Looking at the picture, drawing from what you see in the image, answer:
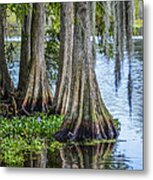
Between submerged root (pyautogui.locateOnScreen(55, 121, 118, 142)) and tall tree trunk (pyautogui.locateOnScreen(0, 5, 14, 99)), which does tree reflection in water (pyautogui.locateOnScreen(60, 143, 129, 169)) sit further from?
tall tree trunk (pyautogui.locateOnScreen(0, 5, 14, 99))

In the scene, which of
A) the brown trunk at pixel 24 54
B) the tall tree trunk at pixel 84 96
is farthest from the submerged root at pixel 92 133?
the brown trunk at pixel 24 54

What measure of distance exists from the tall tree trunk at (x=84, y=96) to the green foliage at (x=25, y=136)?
0.08m

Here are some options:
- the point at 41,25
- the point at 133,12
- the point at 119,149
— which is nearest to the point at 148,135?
the point at 119,149

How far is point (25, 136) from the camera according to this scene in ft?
7.68

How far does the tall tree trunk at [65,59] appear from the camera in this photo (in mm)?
2289

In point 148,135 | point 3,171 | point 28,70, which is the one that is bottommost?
point 3,171

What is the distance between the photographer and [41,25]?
2322 mm

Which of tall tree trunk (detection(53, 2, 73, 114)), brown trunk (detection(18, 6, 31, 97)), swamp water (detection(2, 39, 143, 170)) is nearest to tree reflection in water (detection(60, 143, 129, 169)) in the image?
swamp water (detection(2, 39, 143, 170))

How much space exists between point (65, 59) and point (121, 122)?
0.37 metres

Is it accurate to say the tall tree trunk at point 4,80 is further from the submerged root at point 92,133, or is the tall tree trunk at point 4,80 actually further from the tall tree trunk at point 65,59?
the submerged root at point 92,133

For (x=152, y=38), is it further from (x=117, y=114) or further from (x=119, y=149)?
(x=119, y=149)

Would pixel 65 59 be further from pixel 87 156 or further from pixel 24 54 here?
pixel 87 156

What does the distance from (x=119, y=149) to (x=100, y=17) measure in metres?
A: 0.58

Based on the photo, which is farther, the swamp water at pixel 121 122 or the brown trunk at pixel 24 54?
the brown trunk at pixel 24 54
